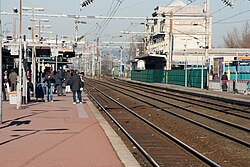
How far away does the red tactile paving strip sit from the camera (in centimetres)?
934

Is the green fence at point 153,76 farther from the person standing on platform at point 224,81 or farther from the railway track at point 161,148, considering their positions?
the railway track at point 161,148

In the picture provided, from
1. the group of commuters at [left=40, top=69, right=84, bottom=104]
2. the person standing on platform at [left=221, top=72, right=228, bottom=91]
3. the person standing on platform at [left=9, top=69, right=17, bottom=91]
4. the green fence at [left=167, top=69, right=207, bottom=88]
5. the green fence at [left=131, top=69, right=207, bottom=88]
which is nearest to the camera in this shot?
the group of commuters at [left=40, top=69, right=84, bottom=104]

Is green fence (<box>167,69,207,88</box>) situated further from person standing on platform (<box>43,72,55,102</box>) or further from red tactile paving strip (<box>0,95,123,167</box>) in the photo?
red tactile paving strip (<box>0,95,123,167</box>)

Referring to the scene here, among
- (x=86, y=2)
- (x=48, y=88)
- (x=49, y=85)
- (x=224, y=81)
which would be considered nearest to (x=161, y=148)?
(x=49, y=85)

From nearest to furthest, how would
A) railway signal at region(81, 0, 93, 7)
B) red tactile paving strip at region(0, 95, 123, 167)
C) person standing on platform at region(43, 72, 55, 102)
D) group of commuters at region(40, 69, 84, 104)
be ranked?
red tactile paving strip at region(0, 95, 123, 167)
group of commuters at region(40, 69, 84, 104)
person standing on platform at region(43, 72, 55, 102)
railway signal at region(81, 0, 93, 7)

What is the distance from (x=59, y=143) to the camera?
11750 millimetres

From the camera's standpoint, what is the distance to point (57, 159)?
9547 millimetres

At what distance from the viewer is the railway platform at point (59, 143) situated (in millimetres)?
9355

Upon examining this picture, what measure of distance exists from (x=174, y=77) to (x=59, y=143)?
5051 cm

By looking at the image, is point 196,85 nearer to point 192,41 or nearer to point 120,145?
point 120,145

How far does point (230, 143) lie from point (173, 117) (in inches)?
313

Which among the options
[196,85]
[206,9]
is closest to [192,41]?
[196,85]

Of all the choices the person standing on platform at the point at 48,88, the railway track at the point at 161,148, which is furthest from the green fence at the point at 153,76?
the railway track at the point at 161,148

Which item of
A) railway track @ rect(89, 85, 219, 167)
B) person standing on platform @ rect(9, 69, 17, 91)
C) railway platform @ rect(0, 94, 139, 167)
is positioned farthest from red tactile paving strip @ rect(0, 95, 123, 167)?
person standing on platform @ rect(9, 69, 17, 91)
